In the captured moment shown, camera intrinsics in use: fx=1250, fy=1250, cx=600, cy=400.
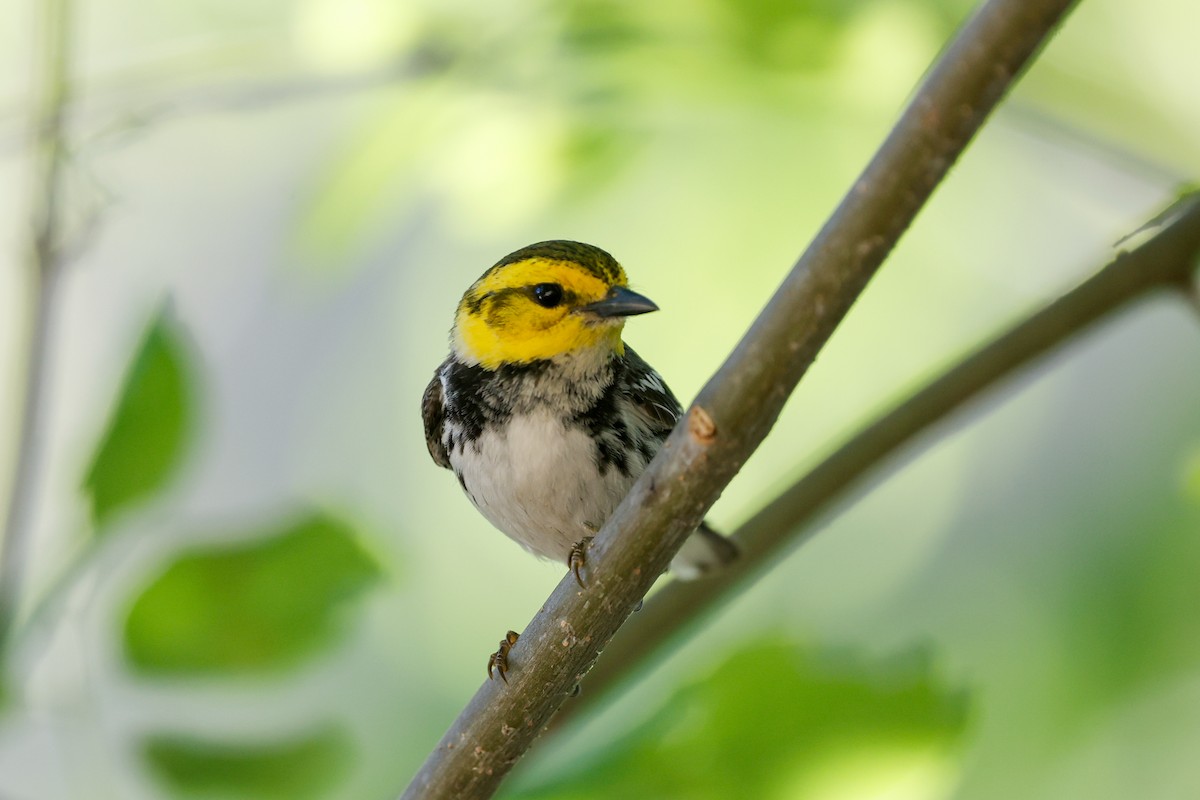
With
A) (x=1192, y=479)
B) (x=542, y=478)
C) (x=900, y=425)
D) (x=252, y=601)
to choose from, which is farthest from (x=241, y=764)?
(x=1192, y=479)

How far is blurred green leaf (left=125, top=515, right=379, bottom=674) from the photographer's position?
0.96 m

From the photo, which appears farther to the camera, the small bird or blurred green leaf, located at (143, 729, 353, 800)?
the small bird

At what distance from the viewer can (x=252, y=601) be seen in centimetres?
98

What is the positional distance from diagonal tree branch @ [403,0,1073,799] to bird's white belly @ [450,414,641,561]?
1.29 ft

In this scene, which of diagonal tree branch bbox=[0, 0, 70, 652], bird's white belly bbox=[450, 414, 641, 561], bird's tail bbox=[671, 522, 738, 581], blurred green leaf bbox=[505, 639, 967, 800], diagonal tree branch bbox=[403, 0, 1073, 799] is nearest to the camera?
diagonal tree branch bbox=[403, 0, 1073, 799]

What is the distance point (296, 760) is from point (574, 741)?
493 millimetres

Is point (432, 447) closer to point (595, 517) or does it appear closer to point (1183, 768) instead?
point (595, 517)

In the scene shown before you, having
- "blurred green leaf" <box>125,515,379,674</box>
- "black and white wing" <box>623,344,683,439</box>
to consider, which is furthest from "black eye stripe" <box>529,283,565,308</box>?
"blurred green leaf" <box>125,515,379,674</box>

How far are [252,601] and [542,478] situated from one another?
347 mm

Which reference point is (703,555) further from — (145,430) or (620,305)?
(145,430)

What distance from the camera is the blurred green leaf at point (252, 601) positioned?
96 cm

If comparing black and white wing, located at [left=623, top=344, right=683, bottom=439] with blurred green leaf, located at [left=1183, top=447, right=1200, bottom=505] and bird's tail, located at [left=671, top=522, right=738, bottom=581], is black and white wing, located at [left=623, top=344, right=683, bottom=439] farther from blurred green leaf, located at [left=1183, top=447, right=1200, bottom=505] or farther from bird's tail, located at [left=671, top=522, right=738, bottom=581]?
blurred green leaf, located at [left=1183, top=447, right=1200, bottom=505]

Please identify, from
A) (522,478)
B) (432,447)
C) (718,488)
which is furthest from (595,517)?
(718,488)

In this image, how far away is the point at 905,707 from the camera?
3.13 ft
